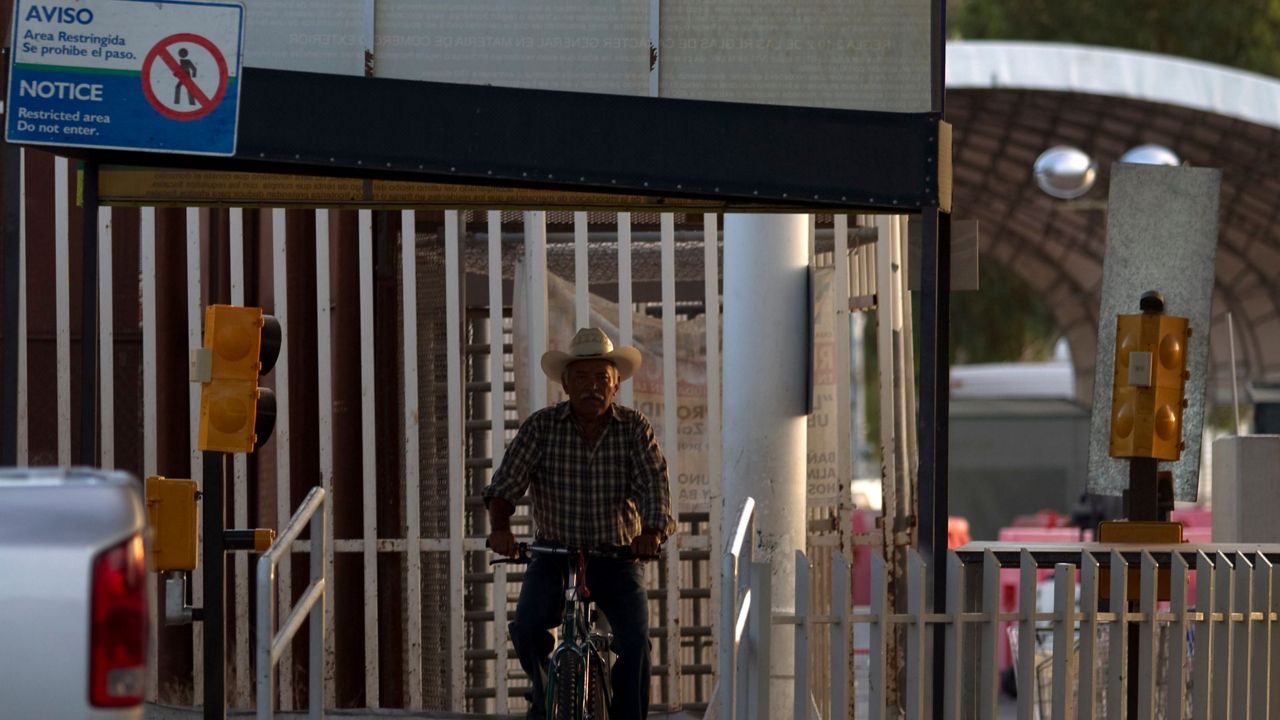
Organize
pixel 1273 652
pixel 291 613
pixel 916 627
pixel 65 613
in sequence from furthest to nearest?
pixel 1273 652 < pixel 291 613 < pixel 916 627 < pixel 65 613

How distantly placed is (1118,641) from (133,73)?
14.2 ft

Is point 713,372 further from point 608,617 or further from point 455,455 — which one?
point 608,617

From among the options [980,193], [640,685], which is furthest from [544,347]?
[980,193]

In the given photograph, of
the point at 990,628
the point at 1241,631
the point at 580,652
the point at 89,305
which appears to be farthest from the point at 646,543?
the point at 1241,631

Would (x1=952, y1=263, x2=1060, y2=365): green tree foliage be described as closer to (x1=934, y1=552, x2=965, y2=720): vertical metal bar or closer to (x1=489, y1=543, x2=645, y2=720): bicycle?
(x1=489, y1=543, x2=645, y2=720): bicycle

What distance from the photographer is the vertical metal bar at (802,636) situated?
23.9ft

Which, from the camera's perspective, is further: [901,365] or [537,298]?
[901,365]

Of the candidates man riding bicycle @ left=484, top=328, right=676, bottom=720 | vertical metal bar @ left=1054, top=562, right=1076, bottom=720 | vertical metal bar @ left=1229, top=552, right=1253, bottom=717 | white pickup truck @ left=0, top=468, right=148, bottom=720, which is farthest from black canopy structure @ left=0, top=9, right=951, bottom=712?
white pickup truck @ left=0, top=468, right=148, bottom=720

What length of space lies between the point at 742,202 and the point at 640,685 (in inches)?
80.9

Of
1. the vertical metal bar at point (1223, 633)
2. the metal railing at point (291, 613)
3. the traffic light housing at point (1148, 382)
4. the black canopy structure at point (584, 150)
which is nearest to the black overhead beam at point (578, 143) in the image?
the black canopy structure at point (584, 150)

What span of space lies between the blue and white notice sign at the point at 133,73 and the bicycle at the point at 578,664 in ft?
8.10

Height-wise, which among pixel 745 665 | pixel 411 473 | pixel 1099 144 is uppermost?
pixel 1099 144

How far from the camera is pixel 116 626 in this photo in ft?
15.5

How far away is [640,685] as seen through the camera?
8.43m
